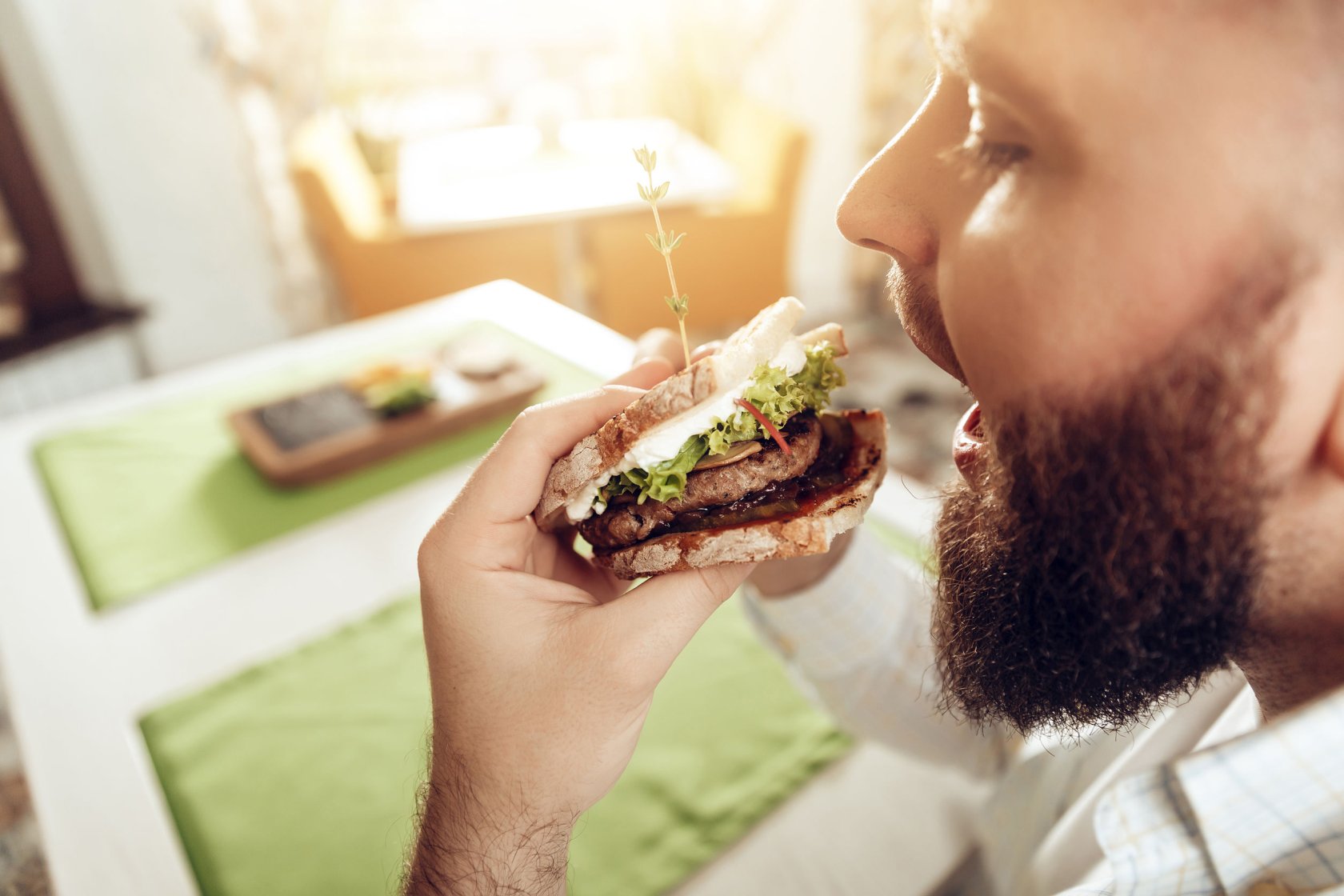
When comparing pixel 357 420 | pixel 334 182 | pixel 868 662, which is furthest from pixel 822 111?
pixel 868 662

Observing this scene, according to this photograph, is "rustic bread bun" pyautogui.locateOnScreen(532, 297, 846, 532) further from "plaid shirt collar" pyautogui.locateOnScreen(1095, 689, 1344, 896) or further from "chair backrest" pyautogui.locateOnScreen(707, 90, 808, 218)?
"chair backrest" pyautogui.locateOnScreen(707, 90, 808, 218)

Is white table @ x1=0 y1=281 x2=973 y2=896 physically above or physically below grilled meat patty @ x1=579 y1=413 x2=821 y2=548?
below

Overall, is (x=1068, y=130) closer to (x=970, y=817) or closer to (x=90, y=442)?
(x=970, y=817)

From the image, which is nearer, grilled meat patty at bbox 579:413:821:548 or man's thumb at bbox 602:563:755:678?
man's thumb at bbox 602:563:755:678

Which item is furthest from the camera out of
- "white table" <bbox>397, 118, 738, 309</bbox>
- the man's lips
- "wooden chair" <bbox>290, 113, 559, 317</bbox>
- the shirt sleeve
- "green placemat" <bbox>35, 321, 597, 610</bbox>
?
"wooden chair" <bbox>290, 113, 559, 317</bbox>

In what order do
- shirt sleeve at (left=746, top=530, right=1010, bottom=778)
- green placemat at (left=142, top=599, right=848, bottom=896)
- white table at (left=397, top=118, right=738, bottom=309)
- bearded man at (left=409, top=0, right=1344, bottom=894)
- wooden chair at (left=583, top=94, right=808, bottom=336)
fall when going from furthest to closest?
wooden chair at (left=583, top=94, right=808, bottom=336)
white table at (left=397, top=118, right=738, bottom=309)
shirt sleeve at (left=746, top=530, right=1010, bottom=778)
green placemat at (left=142, top=599, right=848, bottom=896)
bearded man at (left=409, top=0, right=1344, bottom=894)

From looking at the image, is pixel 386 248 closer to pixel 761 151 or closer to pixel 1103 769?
pixel 761 151

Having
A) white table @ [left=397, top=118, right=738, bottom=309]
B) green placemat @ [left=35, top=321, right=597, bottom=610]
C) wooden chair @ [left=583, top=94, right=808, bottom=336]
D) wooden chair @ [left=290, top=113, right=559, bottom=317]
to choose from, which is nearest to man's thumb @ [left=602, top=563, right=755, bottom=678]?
green placemat @ [left=35, top=321, right=597, bottom=610]

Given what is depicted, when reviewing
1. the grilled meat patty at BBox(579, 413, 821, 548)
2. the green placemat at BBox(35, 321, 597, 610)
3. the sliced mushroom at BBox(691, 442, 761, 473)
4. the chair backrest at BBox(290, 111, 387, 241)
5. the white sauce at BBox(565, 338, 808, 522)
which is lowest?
the green placemat at BBox(35, 321, 597, 610)
